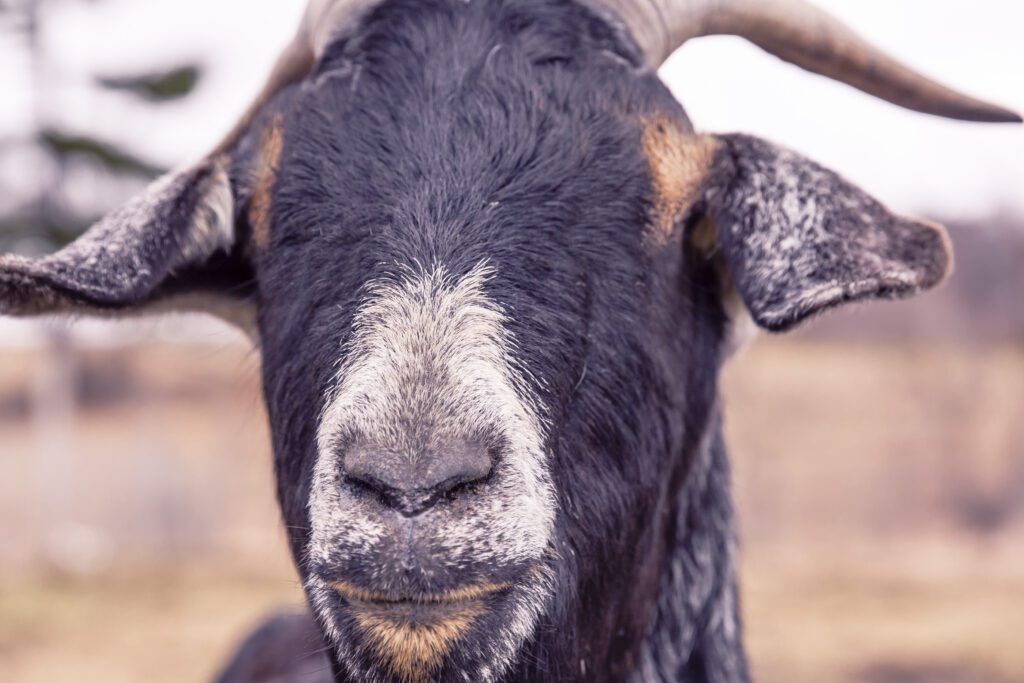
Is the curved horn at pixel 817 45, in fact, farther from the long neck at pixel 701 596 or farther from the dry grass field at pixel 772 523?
the dry grass field at pixel 772 523

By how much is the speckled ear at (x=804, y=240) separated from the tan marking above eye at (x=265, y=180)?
1247 millimetres

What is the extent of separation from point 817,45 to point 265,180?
181cm

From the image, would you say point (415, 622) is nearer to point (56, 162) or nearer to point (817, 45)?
point (817, 45)

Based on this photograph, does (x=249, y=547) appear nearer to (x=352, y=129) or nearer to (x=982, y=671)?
(x=982, y=671)

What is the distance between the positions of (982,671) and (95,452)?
801 inches

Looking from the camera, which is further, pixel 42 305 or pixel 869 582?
pixel 869 582

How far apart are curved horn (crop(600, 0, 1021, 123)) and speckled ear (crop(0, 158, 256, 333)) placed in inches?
57.3

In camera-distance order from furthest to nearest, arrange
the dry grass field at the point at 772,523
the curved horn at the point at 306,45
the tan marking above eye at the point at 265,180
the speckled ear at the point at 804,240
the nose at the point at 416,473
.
Result: 1. the dry grass field at the point at 772,523
2. the curved horn at the point at 306,45
3. the tan marking above eye at the point at 265,180
4. the speckled ear at the point at 804,240
5. the nose at the point at 416,473

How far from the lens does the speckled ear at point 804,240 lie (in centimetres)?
262

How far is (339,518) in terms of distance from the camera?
2318 millimetres

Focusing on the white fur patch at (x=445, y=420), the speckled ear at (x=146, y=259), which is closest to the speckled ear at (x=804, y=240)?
the white fur patch at (x=445, y=420)

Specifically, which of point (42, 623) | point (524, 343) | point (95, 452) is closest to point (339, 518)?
point (524, 343)

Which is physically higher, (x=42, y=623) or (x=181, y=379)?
(x=42, y=623)

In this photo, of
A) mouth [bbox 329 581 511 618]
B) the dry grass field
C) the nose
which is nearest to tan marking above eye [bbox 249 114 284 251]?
the nose
